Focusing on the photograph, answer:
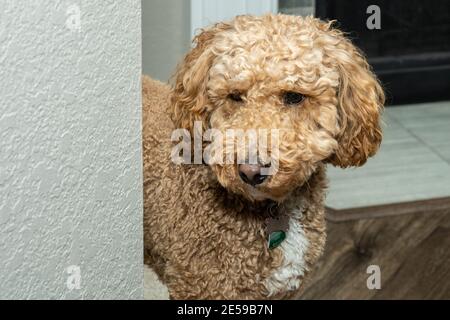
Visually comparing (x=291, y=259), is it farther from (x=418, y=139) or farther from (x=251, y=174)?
(x=418, y=139)

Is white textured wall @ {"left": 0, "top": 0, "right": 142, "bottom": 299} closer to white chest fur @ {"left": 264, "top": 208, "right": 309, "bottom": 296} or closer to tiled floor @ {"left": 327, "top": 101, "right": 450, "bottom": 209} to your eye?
white chest fur @ {"left": 264, "top": 208, "right": 309, "bottom": 296}

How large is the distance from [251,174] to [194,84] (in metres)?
0.27

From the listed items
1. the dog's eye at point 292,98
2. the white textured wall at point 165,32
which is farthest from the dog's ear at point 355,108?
the white textured wall at point 165,32

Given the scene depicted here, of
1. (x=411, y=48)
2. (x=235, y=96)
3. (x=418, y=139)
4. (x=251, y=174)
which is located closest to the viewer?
(x=251, y=174)

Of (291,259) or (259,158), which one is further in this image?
(291,259)

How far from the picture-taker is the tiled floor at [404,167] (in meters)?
3.13

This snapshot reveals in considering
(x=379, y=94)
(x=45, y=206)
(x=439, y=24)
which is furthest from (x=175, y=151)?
(x=439, y=24)

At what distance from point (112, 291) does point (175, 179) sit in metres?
0.46

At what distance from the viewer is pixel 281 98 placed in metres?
1.68

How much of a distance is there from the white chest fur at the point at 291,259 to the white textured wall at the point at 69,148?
1.33ft

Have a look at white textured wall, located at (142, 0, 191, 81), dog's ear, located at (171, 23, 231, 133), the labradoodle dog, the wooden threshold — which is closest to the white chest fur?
the labradoodle dog

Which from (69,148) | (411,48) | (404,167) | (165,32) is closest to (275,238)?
(69,148)

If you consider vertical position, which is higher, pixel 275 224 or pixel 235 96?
pixel 235 96
